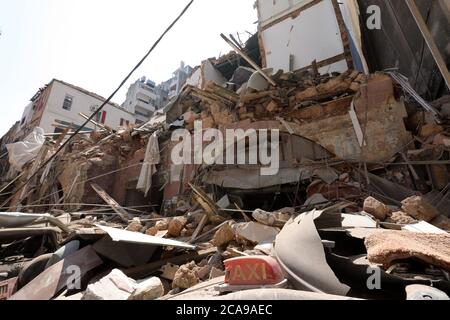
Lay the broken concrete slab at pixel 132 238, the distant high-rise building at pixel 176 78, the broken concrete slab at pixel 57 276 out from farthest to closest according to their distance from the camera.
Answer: the distant high-rise building at pixel 176 78 < the broken concrete slab at pixel 132 238 < the broken concrete slab at pixel 57 276

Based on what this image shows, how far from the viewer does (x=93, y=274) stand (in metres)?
3.03

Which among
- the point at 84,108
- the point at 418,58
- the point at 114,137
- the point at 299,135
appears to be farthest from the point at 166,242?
the point at 84,108

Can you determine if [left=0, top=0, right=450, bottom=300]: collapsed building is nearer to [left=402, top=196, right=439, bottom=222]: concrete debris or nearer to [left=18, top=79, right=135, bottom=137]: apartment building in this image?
[left=402, top=196, right=439, bottom=222]: concrete debris

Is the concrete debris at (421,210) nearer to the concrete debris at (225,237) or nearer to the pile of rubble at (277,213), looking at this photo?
the pile of rubble at (277,213)

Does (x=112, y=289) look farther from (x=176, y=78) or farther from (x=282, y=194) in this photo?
(x=176, y=78)

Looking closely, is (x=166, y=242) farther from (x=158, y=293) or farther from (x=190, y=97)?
(x=190, y=97)

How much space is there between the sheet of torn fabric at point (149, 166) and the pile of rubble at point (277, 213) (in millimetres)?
51

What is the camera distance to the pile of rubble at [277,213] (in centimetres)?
191

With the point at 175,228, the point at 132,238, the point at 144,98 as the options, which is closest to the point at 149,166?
the point at 175,228

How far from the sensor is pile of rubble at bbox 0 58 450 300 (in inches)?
75.4

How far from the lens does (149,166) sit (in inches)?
357

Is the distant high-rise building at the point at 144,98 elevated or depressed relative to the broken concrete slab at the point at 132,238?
elevated

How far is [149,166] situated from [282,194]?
4.98 metres

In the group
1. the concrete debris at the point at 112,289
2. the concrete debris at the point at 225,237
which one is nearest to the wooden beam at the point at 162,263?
the concrete debris at the point at 225,237
